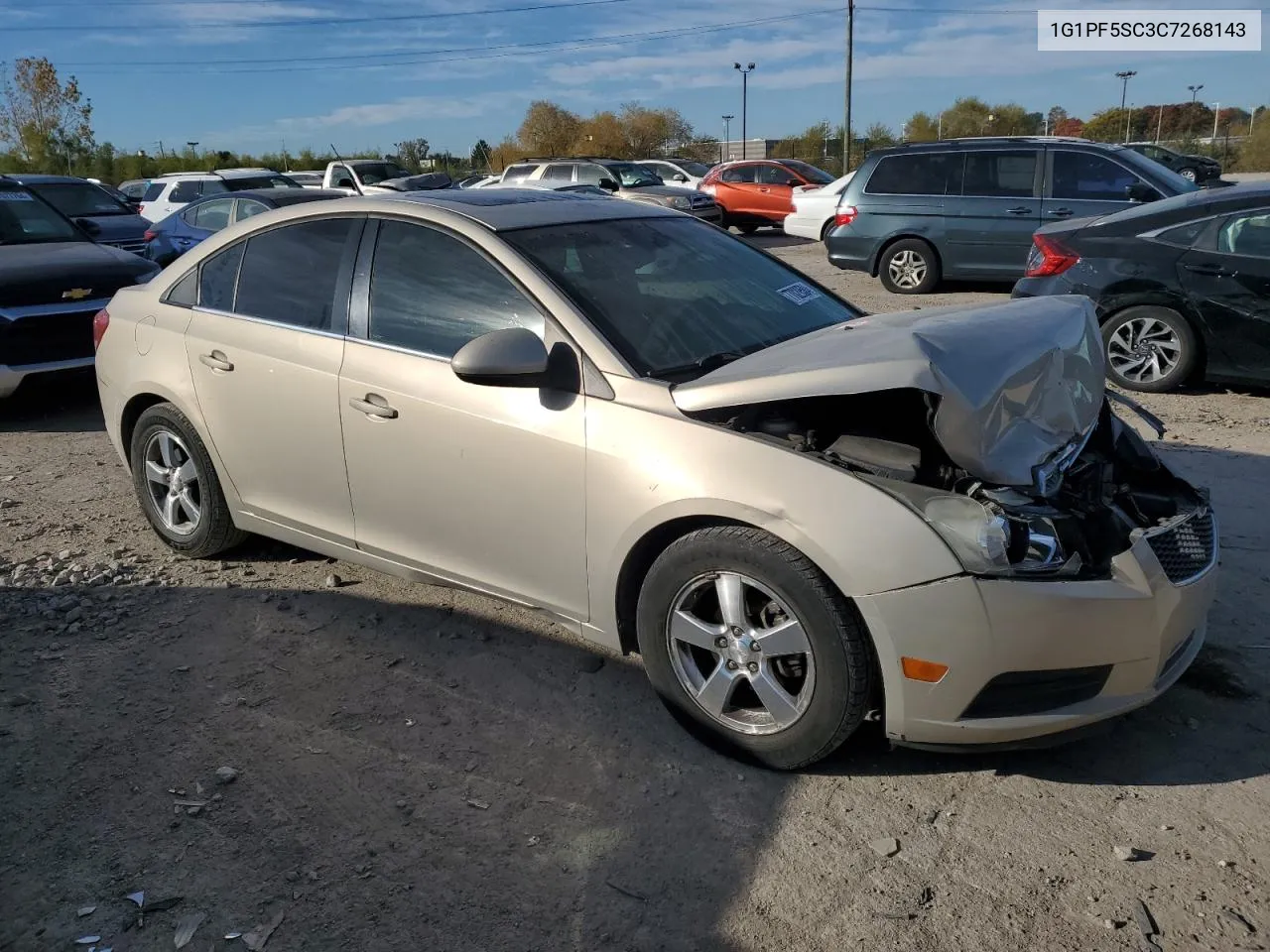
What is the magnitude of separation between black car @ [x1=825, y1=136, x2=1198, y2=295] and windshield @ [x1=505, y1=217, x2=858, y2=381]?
8309mm

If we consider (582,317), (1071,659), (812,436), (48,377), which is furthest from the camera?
(48,377)

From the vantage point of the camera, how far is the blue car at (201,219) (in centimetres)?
1326

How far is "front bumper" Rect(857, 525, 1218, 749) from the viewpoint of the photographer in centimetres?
275

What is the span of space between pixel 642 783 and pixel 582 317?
152cm

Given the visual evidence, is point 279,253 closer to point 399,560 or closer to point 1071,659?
point 399,560

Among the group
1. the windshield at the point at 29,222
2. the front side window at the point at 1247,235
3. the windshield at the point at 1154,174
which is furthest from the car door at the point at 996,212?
the windshield at the point at 29,222

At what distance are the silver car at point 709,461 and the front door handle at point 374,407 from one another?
0.07 feet

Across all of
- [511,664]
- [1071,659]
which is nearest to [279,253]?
[511,664]

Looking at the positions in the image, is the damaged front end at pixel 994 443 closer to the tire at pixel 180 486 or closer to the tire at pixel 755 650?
the tire at pixel 755 650

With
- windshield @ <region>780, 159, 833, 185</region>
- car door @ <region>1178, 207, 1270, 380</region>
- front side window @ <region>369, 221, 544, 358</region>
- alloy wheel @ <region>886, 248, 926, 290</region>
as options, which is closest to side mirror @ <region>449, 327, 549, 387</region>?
front side window @ <region>369, 221, 544, 358</region>

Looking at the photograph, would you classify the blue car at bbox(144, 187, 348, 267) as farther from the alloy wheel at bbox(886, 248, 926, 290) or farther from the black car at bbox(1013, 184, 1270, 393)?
the black car at bbox(1013, 184, 1270, 393)

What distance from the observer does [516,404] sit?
3488mm

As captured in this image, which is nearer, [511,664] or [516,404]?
[516,404]

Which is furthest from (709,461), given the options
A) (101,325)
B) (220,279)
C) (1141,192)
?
(1141,192)
